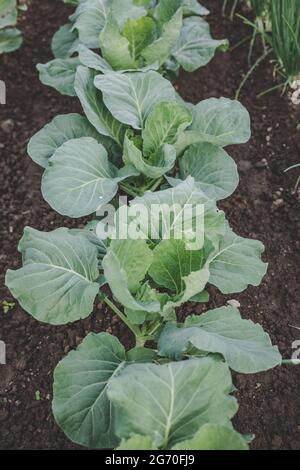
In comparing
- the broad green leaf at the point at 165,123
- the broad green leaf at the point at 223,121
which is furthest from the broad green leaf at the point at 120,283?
the broad green leaf at the point at 223,121

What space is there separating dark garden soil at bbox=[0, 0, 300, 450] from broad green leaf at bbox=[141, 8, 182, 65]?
0.58 m

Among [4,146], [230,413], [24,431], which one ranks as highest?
[230,413]

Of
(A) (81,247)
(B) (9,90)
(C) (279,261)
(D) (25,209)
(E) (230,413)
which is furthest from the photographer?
(B) (9,90)

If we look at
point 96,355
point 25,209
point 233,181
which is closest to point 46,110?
point 25,209

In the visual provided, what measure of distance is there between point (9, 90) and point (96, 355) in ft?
6.34

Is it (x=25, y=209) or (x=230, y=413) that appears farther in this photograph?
(x=25, y=209)

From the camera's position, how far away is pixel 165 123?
236 cm

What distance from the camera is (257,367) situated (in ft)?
5.69

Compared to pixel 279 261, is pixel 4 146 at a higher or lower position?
higher

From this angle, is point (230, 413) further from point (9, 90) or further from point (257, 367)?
point (9, 90)

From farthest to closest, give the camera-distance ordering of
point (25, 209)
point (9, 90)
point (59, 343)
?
1. point (9, 90)
2. point (25, 209)
3. point (59, 343)

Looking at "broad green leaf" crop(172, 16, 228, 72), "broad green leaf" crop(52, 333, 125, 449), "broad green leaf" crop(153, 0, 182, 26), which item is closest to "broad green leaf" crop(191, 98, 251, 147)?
"broad green leaf" crop(172, 16, 228, 72)

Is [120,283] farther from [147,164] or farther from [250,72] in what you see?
[250,72]

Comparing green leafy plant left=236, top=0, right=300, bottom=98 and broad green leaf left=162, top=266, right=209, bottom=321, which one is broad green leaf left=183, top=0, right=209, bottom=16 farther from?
broad green leaf left=162, top=266, right=209, bottom=321
